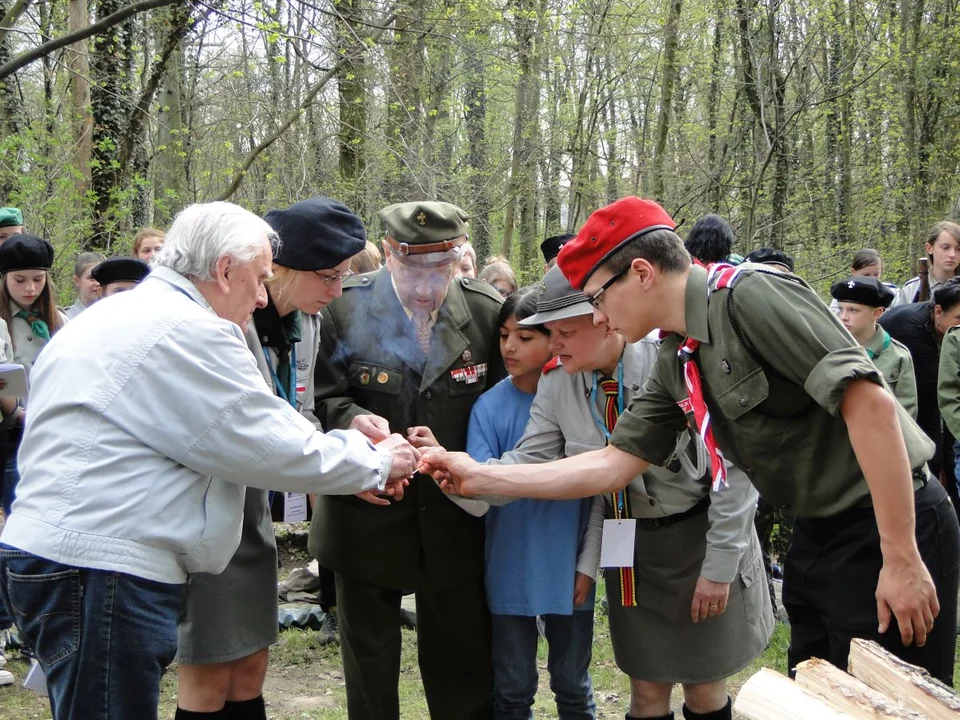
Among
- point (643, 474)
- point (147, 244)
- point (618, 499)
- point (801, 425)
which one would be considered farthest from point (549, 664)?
point (147, 244)

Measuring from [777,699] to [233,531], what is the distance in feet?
5.06

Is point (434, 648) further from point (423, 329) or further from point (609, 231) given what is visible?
point (609, 231)

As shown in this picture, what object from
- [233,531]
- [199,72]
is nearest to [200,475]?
[233,531]

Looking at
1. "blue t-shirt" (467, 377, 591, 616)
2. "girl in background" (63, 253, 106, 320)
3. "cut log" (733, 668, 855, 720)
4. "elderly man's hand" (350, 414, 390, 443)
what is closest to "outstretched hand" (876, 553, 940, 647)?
"cut log" (733, 668, 855, 720)

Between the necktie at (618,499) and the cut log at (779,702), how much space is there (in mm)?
1067

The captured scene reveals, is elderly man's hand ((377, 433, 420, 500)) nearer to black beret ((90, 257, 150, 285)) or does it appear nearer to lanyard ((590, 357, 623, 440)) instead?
lanyard ((590, 357, 623, 440))

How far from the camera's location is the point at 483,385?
389cm

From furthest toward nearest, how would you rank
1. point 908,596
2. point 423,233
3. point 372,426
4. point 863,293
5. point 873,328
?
point 873,328 < point 863,293 < point 423,233 < point 372,426 < point 908,596

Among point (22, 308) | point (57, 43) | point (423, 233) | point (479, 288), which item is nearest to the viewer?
point (423, 233)

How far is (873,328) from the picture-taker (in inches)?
232

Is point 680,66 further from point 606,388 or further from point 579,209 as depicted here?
point 606,388

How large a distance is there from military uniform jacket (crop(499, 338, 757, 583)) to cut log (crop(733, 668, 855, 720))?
2.87ft

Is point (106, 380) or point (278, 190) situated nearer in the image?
point (106, 380)

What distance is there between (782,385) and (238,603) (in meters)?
2.00
